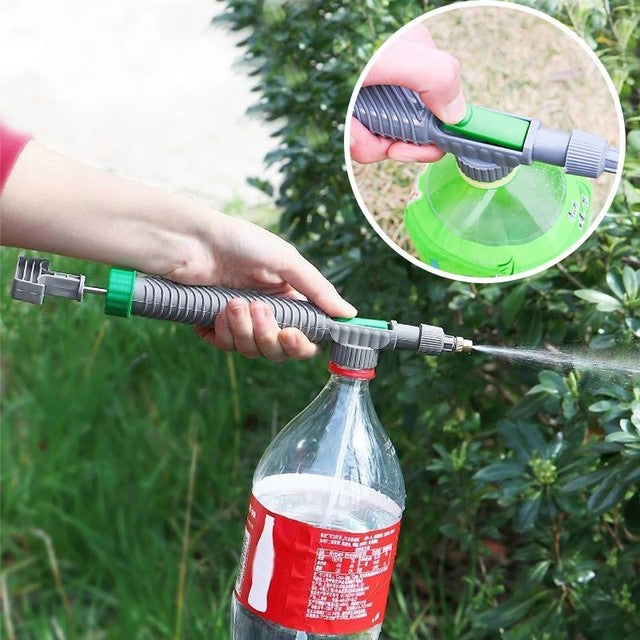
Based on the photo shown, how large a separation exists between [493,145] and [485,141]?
0.01m

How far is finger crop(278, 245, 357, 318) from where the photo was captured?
1654 mm

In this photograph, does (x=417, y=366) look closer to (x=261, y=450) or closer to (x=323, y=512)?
(x=323, y=512)

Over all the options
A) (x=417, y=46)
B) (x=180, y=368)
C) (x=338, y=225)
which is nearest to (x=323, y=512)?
(x=417, y=46)

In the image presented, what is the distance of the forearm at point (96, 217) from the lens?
166 centimetres

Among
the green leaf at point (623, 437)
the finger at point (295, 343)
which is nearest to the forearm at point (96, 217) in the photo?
the finger at point (295, 343)

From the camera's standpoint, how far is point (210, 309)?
161cm

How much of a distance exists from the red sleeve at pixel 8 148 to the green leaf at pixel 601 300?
3.18 ft

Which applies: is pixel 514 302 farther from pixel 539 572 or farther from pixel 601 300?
pixel 539 572

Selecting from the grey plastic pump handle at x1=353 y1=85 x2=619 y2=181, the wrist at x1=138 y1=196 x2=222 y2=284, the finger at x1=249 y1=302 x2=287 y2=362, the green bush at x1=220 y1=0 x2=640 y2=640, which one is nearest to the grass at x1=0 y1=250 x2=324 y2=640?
the green bush at x1=220 y1=0 x2=640 y2=640

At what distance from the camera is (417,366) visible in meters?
2.30

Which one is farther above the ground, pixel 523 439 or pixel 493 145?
pixel 493 145

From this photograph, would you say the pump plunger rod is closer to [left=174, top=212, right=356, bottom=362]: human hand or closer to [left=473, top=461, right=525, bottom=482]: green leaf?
[left=174, top=212, right=356, bottom=362]: human hand

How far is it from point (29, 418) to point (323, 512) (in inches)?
67.1

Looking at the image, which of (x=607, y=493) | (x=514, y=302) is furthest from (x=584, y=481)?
(x=514, y=302)
